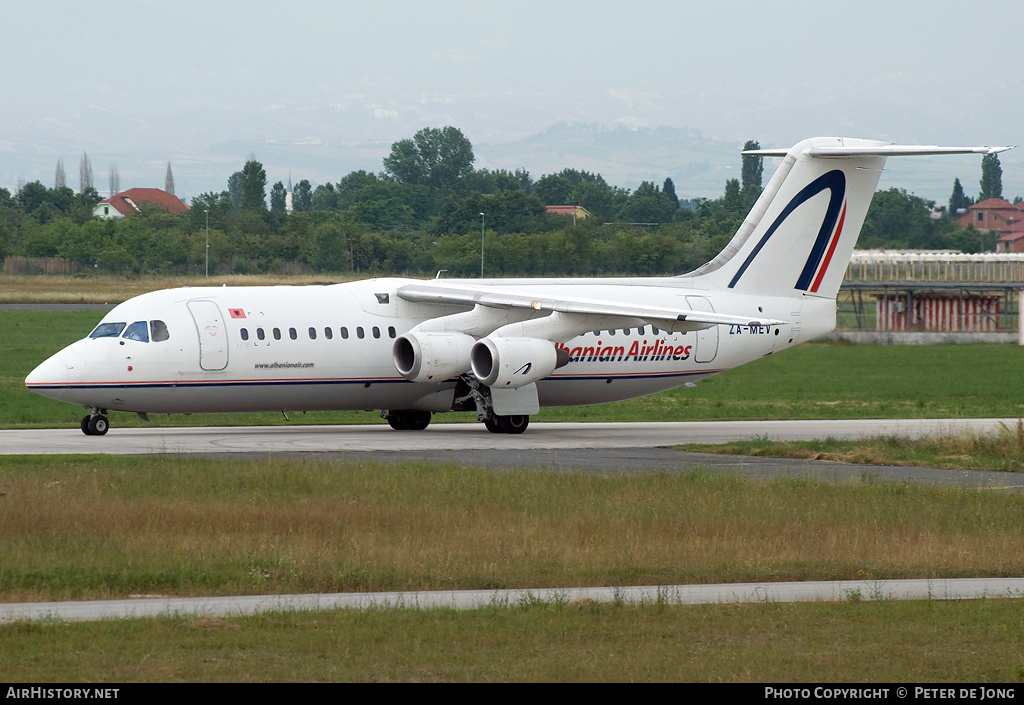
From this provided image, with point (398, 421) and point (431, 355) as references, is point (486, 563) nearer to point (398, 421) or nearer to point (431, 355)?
point (431, 355)

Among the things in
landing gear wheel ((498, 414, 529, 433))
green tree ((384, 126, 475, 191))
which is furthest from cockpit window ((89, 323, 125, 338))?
green tree ((384, 126, 475, 191))

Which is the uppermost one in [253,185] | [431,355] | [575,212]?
[253,185]

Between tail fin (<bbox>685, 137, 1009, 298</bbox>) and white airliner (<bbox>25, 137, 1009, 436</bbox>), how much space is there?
0.12 ft

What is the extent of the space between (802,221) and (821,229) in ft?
1.70

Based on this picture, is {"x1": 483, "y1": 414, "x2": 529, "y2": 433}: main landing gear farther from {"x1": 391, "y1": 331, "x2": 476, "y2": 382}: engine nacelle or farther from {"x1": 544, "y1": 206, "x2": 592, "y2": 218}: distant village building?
{"x1": 544, "y1": 206, "x2": 592, "y2": 218}: distant village building

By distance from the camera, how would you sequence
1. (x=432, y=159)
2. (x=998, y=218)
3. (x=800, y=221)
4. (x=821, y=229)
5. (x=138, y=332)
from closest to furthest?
(x=138, y=332)
(x=800, y=221)
(x=821, y=229)
(x=998, y=218)
(x=432, y=159)

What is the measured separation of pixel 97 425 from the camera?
28.9 meters

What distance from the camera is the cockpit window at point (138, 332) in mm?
27984

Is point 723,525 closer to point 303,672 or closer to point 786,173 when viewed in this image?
point 303,672

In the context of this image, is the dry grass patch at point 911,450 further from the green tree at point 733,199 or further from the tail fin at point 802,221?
the green tree at point 733,199

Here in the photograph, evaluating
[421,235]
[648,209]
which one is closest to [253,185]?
[648,209]

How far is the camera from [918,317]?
235ft

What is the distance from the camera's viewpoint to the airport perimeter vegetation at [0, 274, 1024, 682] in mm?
10758

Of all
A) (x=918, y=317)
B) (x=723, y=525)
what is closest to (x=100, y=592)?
(x=723, y=525)
